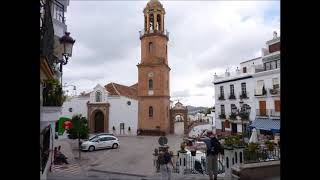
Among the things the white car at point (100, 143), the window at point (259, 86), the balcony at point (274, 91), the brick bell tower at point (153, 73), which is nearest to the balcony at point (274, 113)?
the balcony at point (274, 91)

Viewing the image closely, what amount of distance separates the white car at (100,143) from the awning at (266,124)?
9.93 m

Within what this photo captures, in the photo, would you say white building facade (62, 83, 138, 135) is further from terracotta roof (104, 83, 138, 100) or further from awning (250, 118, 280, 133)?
awning (250, 118, 280, 133)

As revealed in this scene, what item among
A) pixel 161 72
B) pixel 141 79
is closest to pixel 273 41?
pixel 161 72

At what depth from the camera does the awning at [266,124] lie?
21.4m

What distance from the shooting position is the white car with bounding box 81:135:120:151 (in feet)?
65.1

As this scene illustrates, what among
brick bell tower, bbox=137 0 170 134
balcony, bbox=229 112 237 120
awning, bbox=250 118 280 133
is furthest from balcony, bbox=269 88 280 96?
brick bell tower, bbox=137 0 170 134

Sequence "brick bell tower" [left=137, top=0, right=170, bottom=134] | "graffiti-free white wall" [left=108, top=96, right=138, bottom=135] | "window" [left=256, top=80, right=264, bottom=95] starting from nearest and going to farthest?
"window" [left=256, top=80, right=264, bottom=95] < "brick bell tower" [left=137, top=0, right=170, bottom=134] < "graffiti-free white wall" [left=108, top=96, right=138, bottom=135]

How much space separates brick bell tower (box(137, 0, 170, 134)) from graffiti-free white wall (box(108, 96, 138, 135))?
24.9 inches
